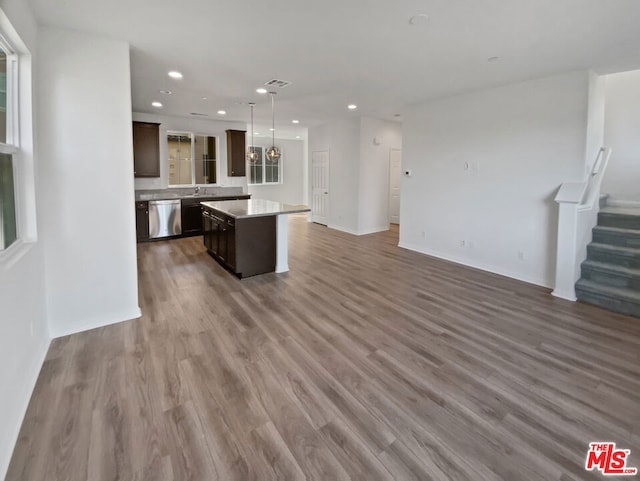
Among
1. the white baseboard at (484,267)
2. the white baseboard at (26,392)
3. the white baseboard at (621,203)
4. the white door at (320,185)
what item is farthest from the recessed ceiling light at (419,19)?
the white door at (320,185)

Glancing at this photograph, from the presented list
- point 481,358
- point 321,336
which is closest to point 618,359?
point 481,358

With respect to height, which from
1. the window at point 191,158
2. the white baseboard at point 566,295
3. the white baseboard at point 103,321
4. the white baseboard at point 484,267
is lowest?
the white baseboard at point 103,321

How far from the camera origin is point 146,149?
23.1ft

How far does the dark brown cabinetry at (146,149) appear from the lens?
6.90 m

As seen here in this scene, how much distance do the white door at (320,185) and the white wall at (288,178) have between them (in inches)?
104

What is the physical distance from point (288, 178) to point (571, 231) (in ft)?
31.1

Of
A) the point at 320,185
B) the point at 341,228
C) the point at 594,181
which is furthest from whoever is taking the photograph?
the point at 320,185

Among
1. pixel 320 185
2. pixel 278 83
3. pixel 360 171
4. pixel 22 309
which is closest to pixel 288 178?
pixel 320 185

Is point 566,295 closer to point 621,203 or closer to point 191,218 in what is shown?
point 621,203

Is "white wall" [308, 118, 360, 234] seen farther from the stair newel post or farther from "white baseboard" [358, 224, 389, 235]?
the stair newel post

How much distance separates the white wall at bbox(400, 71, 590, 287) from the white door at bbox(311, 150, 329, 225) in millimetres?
2927

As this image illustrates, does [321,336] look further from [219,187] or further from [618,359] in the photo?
[219,187]

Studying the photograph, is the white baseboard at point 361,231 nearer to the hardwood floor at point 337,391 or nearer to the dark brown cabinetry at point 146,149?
the hardwood floor at point 337,391

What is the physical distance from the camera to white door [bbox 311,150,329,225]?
8914 millimetres
